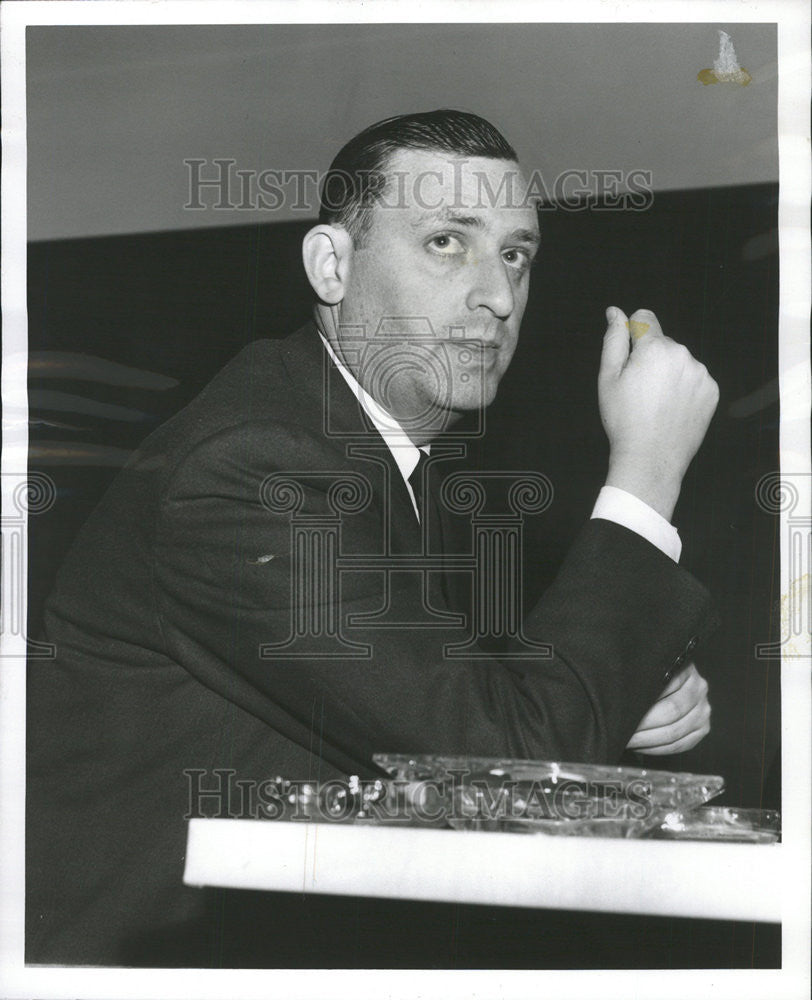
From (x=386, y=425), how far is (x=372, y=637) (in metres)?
0.32

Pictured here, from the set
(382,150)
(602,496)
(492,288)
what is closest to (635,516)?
(602,496)

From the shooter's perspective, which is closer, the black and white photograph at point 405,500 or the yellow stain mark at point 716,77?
the black and white photograph at point 405,500

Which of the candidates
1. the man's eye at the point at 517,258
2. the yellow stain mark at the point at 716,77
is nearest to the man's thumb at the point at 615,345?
the man's eye at the point at 517,258

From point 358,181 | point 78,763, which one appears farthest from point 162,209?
point 78,763

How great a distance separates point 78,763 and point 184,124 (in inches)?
39.4

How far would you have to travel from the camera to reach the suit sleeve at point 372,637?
151cm

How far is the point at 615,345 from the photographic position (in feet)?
5.32

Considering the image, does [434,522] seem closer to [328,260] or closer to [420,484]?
[420,484]

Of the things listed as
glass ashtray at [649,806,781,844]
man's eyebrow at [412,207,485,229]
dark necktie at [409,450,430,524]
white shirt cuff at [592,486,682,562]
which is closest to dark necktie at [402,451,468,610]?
dark necktie at [409,450,430,524]

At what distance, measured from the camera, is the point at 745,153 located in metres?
1.65

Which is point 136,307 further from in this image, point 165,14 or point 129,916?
point 129,916

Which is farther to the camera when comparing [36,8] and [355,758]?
[36,8]

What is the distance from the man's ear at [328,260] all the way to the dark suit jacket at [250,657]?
0.26ft

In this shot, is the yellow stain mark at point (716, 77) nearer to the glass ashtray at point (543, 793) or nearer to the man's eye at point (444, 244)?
the man's eye at point (444, 244)
